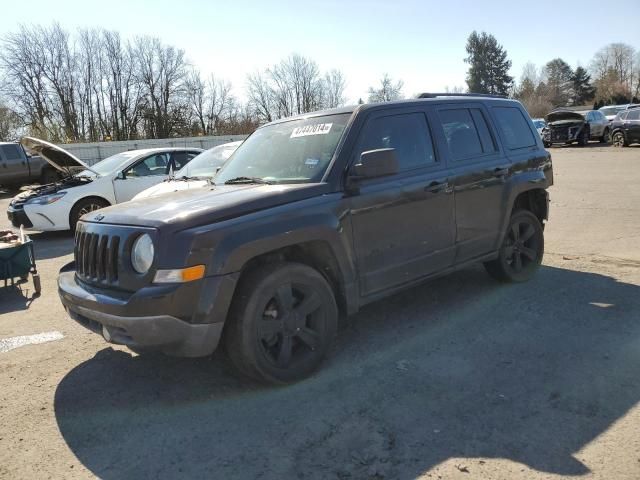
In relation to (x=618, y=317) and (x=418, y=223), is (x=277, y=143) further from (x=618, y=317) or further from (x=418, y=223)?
(x=618, y=317)

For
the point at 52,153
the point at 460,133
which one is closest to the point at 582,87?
the point at 52,153

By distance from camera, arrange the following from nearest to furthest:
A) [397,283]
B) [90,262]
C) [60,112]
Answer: [90,262] < [397,283] < [60,112]

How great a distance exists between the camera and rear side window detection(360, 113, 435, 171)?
4.21 meters

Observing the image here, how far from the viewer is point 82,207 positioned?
9.92 metres

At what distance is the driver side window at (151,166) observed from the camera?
34.5 ft

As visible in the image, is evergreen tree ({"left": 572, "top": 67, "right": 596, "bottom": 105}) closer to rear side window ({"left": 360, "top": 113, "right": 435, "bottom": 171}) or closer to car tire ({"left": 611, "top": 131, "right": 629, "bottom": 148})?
car tire ({"left": 611, "top": 131, "right": 629, "bottom": 148})

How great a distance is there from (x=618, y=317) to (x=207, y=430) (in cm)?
363

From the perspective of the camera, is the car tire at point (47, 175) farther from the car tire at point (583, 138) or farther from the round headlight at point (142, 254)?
the car tire at point (583, 138)

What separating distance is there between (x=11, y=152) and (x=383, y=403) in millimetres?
20386

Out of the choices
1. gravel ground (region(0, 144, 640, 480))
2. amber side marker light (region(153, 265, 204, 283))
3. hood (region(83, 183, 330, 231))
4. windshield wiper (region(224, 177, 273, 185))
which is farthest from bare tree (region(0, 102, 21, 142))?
amber side marker light (region(153, 265, 204, 283))

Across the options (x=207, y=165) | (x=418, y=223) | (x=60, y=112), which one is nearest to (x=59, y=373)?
(x=418, y=223)

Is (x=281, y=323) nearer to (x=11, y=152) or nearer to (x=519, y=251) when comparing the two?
(x=519, y=251)

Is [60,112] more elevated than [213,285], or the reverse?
[60,112]

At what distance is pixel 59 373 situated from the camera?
13.0 feet
